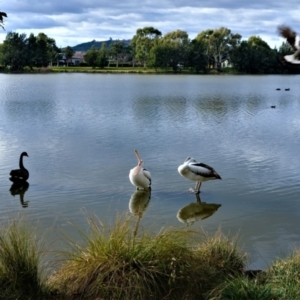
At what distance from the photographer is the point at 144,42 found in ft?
343

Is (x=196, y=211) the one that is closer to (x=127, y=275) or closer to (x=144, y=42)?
(x=127, y=275)

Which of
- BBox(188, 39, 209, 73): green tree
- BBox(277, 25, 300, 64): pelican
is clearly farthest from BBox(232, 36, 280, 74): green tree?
BBox(277, 25, 300, 64): pelican

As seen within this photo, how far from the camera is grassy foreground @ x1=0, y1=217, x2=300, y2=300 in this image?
4.11 meters

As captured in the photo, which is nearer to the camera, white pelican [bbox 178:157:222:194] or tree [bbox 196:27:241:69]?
white pelican [bbox 178:157:222:194]

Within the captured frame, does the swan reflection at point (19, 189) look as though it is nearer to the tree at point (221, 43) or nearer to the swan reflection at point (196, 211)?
the swan reflection at point (196, 211)

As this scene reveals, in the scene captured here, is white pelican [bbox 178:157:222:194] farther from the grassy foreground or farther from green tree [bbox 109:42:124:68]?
green tree [bbox 109:42:124:68]

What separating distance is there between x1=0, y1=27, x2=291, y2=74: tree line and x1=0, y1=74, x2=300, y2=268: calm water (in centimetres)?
6925

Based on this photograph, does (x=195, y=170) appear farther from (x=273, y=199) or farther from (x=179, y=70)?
(x=179, y=70)

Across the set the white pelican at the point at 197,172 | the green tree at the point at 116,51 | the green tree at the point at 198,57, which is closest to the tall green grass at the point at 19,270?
the white pelican at the point at 197,172

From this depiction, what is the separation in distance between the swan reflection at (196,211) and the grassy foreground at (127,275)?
4.01 metres

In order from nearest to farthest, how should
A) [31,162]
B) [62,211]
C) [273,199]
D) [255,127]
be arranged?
[62,211] → [273,199] → [31,162] → [255,127]

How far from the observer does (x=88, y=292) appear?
4.16 meters

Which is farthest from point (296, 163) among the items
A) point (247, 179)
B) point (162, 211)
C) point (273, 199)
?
point (162, 211)

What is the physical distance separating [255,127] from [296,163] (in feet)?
25.2
